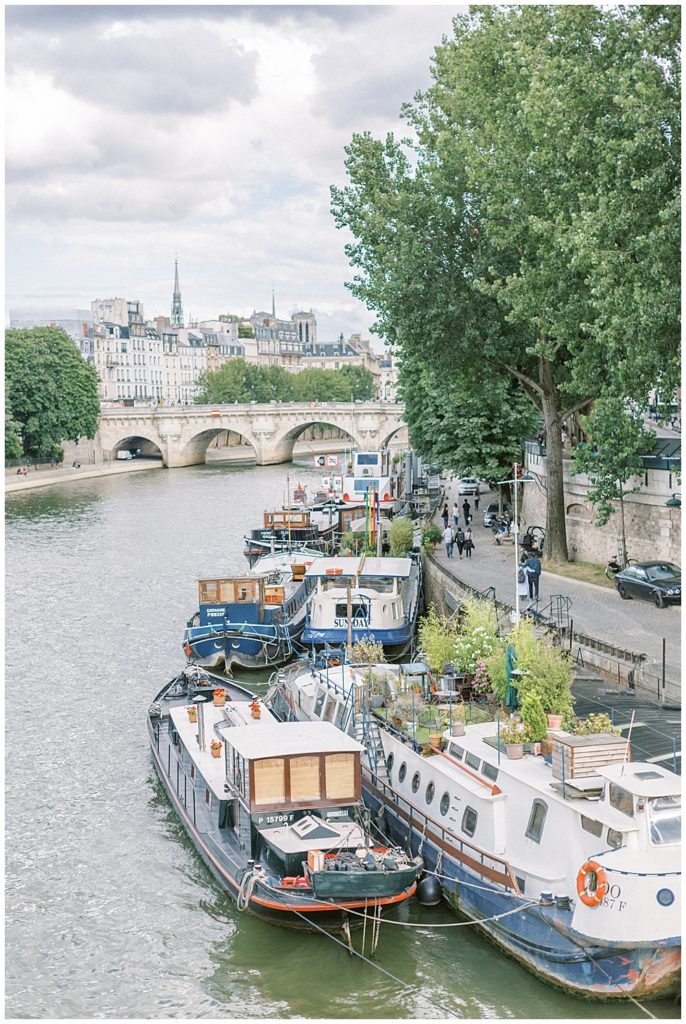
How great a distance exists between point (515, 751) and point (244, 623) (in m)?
15.7

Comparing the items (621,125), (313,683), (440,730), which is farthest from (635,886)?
(621,125)

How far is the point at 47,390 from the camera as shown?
268 ft

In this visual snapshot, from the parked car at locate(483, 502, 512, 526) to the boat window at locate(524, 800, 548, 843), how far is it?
26244mm

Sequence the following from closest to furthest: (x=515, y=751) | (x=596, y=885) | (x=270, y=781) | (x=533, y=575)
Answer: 1. (x=596, y=885)
2. (x=515, y=751)
3. (x=270, y=781)
4. (x=533, y=575)

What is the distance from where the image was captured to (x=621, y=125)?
21828mm

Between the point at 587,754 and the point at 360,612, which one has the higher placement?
the point at 587,754

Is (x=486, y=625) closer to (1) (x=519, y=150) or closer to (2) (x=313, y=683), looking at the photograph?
(2) (x=313, y=683)

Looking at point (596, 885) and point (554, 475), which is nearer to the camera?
point (596, 885)

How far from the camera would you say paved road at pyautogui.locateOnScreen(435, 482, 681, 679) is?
22.7 meters

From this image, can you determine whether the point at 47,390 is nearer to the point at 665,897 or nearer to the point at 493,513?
the point at 493,513

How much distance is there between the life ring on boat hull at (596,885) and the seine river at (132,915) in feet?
5.12

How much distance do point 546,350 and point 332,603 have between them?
7760mm

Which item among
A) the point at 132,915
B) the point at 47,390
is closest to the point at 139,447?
the point at 47,390

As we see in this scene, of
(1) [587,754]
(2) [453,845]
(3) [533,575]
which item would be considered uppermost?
(3) [533,575]
